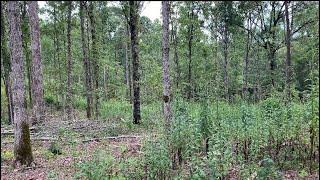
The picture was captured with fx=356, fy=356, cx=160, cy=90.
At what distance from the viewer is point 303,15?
2223cm

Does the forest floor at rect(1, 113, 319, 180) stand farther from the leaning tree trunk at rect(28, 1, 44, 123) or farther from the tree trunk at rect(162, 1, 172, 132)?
the leaning tree trunk at rect(28, 1, 44, 123)

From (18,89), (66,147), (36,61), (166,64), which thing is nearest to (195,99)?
(36,61)

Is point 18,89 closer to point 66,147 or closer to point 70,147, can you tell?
point 70,147

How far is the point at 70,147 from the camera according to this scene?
1004cm

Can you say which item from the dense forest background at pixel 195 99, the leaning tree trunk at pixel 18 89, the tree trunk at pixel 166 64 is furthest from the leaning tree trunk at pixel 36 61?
the tree trunk at pixel 166 64

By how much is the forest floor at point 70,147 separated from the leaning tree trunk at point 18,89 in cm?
36

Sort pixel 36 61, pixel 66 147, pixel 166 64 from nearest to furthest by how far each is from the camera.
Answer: pixel 166 64 → pixel 66 147 → pixel 36 61

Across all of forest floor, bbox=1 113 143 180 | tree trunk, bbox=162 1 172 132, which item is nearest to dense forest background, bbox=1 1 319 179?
tree trunk, bbox=162 1 172 132

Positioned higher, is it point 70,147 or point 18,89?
point 18,89

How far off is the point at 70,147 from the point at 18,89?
2750 mm

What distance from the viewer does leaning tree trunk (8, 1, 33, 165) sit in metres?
7.71

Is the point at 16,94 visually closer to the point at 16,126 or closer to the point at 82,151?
the point at 16,126

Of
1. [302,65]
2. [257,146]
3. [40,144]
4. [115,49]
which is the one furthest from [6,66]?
[302,65]

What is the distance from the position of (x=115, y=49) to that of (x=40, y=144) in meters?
33.6
